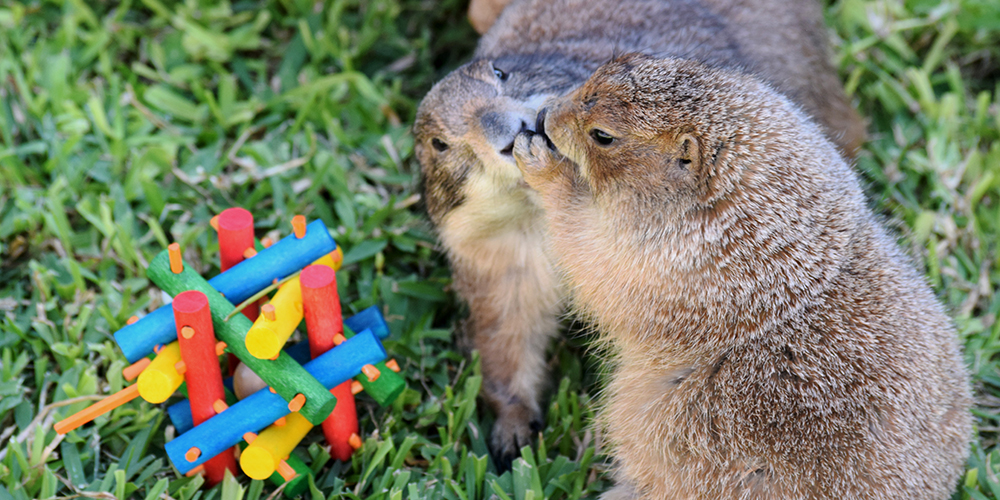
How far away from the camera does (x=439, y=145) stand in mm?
3666

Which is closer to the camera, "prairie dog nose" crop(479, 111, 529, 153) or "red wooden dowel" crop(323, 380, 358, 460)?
"prairie dog nose" crop(479, 111, 529, 153)

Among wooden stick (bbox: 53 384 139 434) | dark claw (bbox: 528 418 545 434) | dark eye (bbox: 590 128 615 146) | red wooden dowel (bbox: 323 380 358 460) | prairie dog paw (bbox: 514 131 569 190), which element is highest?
dark eye (bbox: 590 128 615 146)

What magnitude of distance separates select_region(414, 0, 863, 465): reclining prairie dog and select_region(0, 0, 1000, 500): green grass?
238 mm

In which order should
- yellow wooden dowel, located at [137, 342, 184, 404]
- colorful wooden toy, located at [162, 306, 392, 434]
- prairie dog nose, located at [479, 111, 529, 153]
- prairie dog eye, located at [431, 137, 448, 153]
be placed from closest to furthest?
yellow wooden dowel, located at [137, 342, 184, 404] → prairie dog nose, located at [479, 111, 529, 153] → colorful wooden toy, located at [162, 306, 392, 434] → prairie dog eye, located at [431, 137, 448, 153]

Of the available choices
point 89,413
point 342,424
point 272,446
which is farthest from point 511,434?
point 89,413

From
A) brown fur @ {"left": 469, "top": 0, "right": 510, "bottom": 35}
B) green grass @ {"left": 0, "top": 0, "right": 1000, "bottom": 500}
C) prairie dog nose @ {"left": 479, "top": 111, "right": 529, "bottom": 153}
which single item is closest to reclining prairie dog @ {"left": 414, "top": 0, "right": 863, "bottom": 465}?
prairie dog nose @ {"left": 479, "top": 111, "right": 529, "bottom": 153}

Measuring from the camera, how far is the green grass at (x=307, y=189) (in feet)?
11.8

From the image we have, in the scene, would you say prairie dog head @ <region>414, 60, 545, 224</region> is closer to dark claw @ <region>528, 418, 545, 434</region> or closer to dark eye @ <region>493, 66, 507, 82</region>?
dark eye @ <region>493, 66, 507, 82</region>

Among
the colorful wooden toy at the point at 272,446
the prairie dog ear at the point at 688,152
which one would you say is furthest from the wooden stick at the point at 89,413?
the prairie dog ear at the point at 688,152

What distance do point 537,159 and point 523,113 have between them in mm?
293

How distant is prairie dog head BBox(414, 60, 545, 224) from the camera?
3361mm

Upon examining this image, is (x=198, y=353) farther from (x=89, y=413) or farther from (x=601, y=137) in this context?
(x=601, y=137)

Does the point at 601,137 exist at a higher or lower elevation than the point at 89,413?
higher

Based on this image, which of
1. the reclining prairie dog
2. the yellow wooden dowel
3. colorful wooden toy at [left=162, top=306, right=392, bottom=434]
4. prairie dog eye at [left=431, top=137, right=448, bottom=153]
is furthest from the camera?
prairie dog eye at [left=431, top=137, right=448, bottom=153]
